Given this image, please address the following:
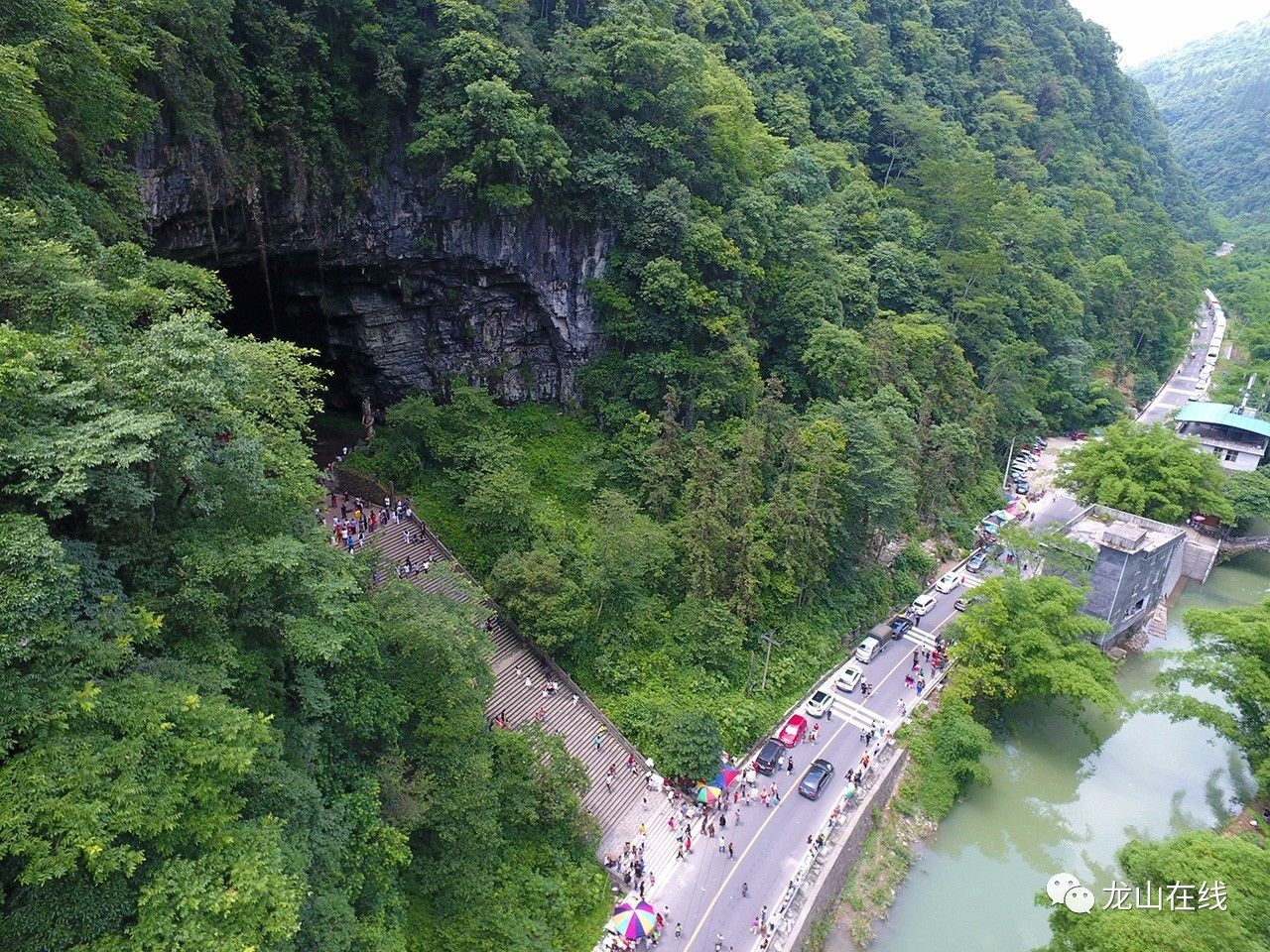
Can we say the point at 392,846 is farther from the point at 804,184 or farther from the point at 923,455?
the point at 804,184

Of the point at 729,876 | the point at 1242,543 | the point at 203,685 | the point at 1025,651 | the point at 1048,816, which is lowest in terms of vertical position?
the point at 1048,816

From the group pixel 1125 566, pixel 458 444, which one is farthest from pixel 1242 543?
pixel 458 444

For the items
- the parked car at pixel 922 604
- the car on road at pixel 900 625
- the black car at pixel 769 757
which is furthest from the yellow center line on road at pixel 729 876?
the parked car at pixel 922 604

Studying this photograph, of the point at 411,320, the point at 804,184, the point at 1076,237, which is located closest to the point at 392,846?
the point at 411,320

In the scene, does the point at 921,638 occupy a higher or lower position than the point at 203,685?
lower

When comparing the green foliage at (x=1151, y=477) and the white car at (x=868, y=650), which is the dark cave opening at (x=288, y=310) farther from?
the green foliage at (x=1151, y=477)

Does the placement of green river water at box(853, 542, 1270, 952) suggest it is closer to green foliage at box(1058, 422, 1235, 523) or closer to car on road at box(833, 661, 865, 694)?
car on road at box(833, 661, 865, 694)

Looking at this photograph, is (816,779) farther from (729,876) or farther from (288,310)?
(288,310)

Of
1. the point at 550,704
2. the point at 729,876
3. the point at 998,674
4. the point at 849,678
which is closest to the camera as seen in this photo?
the point at 729,876

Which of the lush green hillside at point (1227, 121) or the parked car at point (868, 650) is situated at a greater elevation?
the lush green hillside at point (1227, 121)
